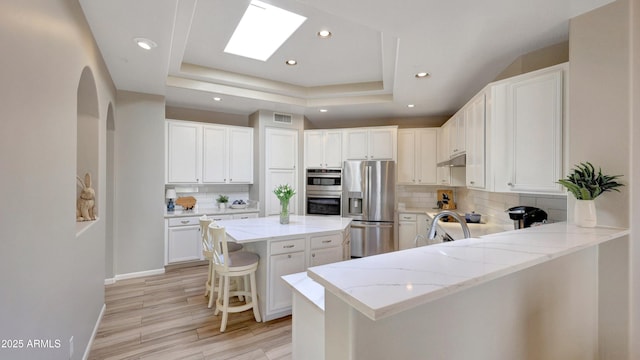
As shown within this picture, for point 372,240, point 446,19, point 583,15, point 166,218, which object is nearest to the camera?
point 583,15

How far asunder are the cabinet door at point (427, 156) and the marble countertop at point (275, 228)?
210 cm

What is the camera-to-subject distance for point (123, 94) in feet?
11.5

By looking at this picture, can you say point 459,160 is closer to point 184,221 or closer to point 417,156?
point 417,156

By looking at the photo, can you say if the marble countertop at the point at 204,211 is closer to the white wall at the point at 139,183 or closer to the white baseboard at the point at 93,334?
the white wall at the point at 139,183

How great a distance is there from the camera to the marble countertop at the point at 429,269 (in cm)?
72

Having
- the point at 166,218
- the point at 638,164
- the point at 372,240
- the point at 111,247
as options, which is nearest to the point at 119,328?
the point at 111,247

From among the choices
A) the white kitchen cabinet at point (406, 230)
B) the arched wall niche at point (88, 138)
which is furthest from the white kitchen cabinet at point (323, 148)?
the arched wall niche at point (88, 138)

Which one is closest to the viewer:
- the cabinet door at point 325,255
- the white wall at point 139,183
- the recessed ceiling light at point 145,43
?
the recessed ceiling light at point 145,43

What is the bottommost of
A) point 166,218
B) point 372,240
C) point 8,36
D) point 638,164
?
point 372,240

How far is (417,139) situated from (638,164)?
129 inches

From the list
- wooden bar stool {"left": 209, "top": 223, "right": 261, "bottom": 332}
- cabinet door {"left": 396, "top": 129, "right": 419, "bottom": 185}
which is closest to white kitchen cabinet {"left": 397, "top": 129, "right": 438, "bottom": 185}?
cabinet door {"left": 396, "top": 129, "right": 419, "bottom": 185}

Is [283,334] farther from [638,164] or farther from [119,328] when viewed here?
[638,164]

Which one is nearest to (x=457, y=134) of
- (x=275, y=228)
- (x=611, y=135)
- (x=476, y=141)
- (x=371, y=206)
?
(x=476, y=141)

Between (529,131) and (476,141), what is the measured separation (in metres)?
0.61
